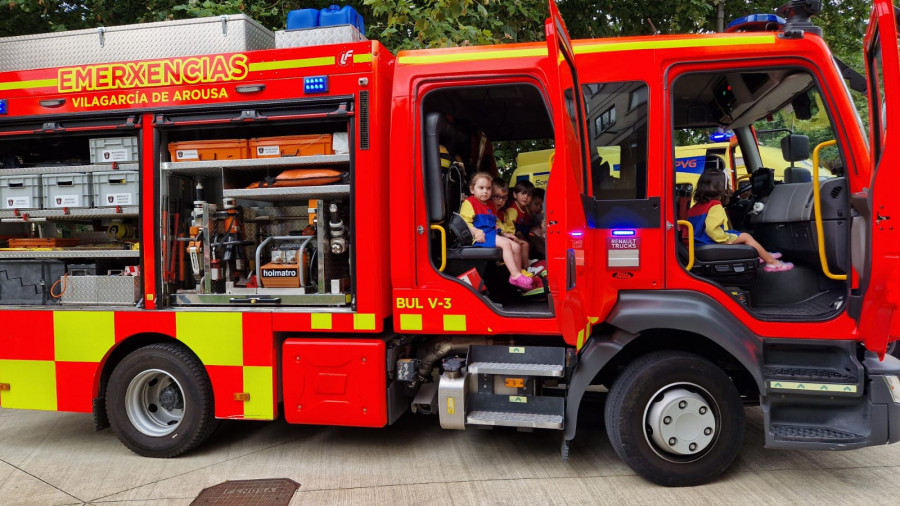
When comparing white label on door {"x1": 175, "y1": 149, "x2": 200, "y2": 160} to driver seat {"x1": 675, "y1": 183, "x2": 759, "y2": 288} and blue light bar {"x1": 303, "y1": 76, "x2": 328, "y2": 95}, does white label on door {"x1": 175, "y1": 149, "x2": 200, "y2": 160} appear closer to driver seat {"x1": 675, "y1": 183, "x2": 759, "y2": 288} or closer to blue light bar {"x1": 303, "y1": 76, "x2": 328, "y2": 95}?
blue light bar {"x1": 303, "y1": 76, "x2": 328, "y2": 95}

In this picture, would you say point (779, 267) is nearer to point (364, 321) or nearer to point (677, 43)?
point (677, 43)

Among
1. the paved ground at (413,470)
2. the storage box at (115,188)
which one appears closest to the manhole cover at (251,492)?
the paved ground at (413,470)

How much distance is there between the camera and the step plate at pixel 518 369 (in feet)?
12.3

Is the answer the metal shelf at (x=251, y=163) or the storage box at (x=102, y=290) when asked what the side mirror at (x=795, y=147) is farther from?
the storage box at (x=102, y=290)

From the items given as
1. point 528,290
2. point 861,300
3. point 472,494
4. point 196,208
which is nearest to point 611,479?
point 472,494

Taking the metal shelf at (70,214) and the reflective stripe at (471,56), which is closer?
the reflective stripe at (471,56)

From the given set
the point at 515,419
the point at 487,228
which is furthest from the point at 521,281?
the point at 515,419

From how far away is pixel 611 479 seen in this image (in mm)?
3865

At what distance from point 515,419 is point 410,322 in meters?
0.92

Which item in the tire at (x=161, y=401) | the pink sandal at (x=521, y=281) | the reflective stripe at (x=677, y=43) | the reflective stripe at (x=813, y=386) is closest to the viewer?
the reflective stripe at (x=813, y=386)

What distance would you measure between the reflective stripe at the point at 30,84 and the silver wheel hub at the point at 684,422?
15.7 feet

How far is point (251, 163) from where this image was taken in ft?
14.0

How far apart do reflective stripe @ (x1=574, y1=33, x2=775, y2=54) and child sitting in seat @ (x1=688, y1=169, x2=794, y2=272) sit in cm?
83

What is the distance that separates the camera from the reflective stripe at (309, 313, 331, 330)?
4.09 m
